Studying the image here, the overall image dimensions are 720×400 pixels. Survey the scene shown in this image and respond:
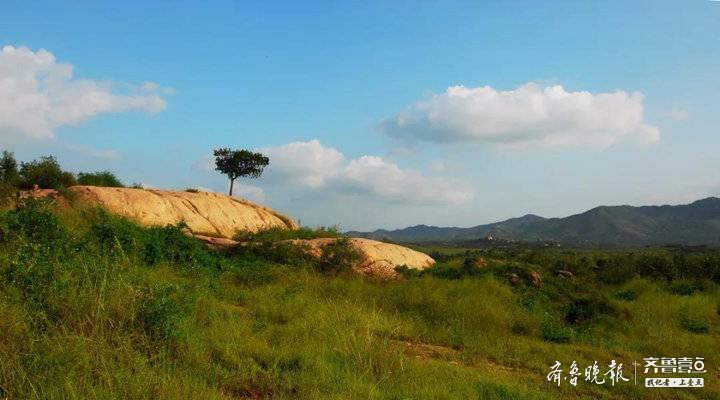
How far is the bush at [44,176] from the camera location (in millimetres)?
20406

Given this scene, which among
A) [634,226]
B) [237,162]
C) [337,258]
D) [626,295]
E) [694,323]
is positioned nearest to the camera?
[694,323]

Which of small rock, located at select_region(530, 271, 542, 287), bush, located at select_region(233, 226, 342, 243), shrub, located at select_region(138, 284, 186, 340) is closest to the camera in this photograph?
shrub, located at select_region(138, 284, 186, 340)

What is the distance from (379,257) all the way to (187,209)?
8.95 metres

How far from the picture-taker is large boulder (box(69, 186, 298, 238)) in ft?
61.4

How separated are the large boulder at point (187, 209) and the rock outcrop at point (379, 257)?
514cm

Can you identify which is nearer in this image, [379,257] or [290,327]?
[290,327]

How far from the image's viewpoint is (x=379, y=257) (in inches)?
639

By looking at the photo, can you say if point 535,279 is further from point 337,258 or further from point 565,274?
point 337,258

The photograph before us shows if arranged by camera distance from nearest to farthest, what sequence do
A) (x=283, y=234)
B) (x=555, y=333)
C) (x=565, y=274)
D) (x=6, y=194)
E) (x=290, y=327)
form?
1. (x=290, y=327)
2. (x=555, y=333)
3. (x=565, y=274)
4. (x=6, y=194)
5. (x=283, y=234)

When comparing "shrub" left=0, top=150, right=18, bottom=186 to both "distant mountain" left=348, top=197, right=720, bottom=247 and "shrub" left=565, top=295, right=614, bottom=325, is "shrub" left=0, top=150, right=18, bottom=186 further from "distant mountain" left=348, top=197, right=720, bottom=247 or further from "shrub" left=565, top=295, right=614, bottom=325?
"distant mountain" left=348, top=197, right=720, bottom=247

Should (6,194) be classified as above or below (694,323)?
above

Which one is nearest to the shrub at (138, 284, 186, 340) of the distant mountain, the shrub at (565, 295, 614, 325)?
the shrub at (565, 295, 614, 325)

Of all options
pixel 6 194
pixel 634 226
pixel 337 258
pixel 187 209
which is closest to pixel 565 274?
pixel 337 258

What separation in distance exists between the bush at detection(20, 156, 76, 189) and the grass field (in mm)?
8492
